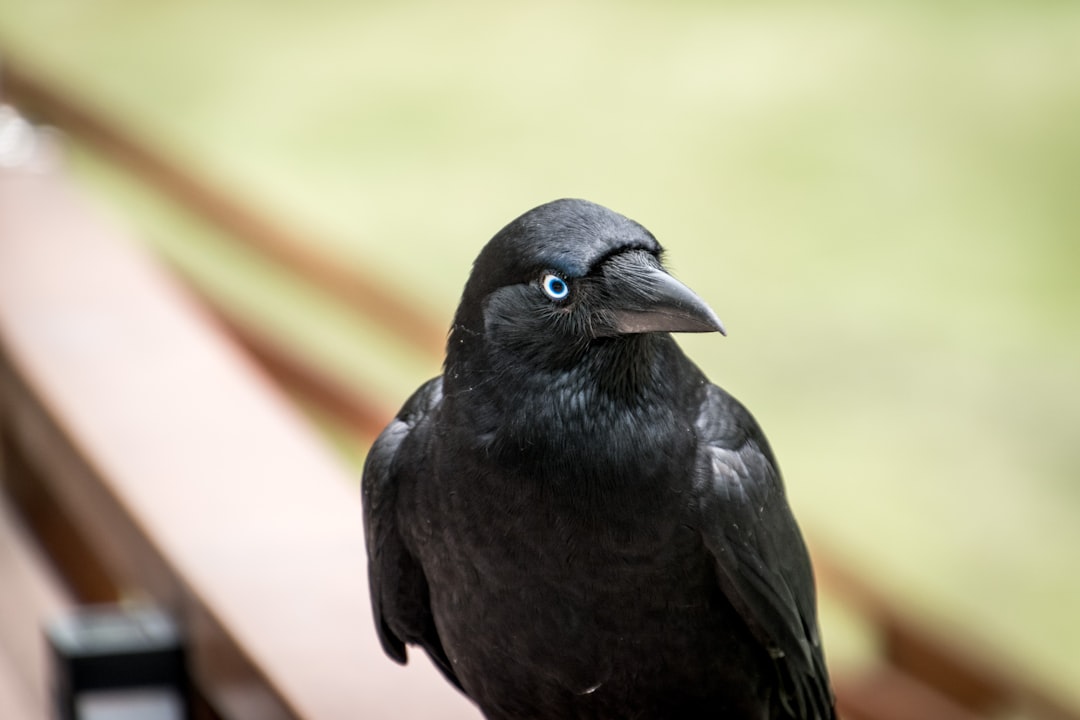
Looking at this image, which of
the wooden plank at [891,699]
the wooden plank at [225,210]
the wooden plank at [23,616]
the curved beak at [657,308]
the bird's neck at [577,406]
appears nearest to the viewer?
the curved beak at [657,308]

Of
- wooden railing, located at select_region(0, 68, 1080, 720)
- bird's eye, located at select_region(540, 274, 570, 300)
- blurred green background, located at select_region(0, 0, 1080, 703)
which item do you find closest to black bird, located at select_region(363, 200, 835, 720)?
bird's eye, located at select_region(540, 274, 570, 300)

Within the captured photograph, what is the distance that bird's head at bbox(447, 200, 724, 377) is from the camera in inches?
39.2

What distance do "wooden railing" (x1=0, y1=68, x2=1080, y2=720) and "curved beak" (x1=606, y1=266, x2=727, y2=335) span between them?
1.80 ft

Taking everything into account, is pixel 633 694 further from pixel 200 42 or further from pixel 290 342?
pixel 200 42

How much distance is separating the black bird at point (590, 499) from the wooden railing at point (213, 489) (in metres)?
0.26

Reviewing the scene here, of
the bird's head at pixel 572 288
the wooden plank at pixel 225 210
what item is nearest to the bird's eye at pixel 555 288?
the bird's head at pixel 572 288

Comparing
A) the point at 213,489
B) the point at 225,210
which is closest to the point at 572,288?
the point at 213,489

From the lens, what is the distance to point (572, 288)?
40.9 inches

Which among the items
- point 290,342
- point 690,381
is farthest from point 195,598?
point 290,342

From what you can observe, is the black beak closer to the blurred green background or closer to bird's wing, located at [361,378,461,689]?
bird's wing, located at [361,378,461,689]

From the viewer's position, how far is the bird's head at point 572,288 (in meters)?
1.00

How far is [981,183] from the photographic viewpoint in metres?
5.66

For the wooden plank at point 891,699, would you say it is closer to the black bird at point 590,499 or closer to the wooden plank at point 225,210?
the wooden plank at point 225,210

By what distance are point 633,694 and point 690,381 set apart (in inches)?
10.3
